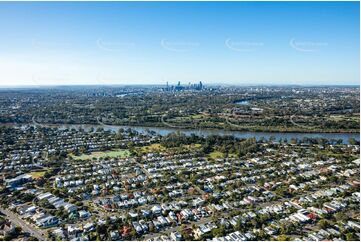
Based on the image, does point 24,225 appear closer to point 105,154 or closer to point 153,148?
point 105,154

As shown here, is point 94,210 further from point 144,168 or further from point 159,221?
point 144,168

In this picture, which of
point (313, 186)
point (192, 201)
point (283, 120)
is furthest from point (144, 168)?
point (283, 120)

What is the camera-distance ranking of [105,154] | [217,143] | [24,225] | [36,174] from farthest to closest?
[217,143], [105,154], [36,174], [24,225]

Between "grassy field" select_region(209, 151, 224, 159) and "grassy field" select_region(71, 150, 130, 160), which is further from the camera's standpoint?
"grassy field" select_region(71, 150, 130, 160)

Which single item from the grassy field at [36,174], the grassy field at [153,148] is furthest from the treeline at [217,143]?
the grassy field at [36,174]

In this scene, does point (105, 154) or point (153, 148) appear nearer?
point (105, 154)

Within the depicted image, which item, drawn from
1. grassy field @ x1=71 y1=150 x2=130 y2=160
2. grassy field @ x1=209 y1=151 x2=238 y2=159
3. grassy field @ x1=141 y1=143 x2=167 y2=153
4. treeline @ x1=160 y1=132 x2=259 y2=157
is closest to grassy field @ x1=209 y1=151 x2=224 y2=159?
grassy field @ x1=209 y1=151 x2=238 y2=159

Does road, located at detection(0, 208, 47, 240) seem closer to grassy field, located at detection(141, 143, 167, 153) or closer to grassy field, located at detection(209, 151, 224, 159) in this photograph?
grassy field, located at detection(141, 143, 167, 153)

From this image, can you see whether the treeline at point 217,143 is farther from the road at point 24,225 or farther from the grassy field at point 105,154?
the road at point 24,225

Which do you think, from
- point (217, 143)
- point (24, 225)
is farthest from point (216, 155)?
point (24, 225)
